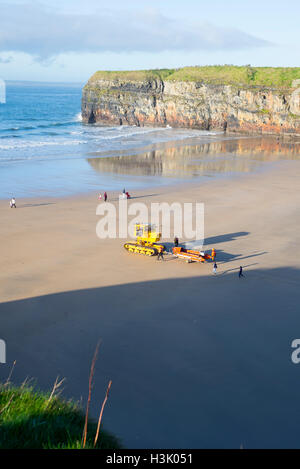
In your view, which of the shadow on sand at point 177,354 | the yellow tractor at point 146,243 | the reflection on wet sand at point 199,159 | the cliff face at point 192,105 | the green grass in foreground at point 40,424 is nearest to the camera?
the green grass in foreground at point 40,424

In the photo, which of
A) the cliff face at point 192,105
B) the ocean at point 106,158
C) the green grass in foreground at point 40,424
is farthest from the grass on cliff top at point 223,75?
the green grass in foreground at point 40,424

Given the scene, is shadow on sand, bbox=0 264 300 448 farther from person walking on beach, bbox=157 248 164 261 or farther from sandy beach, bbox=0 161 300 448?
person walking on beach, bbox=157 248 164 261

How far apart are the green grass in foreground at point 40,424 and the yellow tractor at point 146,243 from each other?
1350cm

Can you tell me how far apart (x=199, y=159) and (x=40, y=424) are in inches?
1931

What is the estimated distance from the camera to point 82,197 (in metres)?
34.8

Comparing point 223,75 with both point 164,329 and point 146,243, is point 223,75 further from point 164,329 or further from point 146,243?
point 164,329

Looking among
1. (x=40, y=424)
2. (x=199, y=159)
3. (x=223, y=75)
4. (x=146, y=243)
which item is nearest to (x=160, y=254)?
(x=146, y=243)

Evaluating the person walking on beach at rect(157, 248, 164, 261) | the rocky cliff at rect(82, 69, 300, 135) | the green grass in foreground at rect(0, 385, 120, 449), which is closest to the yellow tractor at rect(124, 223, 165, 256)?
the person walking on beach at rect(157, 248, 164, 261)

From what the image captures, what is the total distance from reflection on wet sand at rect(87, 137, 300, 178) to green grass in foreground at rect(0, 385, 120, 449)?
122 feet

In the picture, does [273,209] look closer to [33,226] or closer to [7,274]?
[33,226]

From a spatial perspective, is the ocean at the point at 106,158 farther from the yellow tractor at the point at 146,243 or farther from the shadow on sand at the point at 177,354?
the shadow on sand at the point at 177,354

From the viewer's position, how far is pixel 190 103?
87312 millimetres

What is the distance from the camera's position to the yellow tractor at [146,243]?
22.6 m

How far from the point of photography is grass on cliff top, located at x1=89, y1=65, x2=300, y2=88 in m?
82.4
